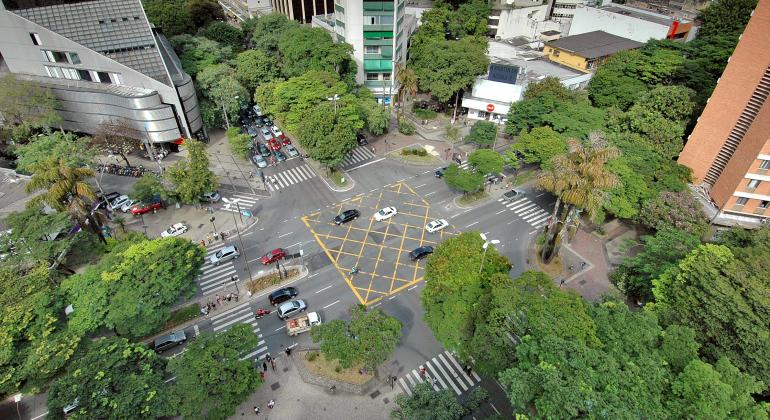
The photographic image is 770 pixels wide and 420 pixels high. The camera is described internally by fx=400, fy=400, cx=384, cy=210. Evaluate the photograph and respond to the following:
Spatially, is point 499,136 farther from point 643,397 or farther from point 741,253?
point 643,397

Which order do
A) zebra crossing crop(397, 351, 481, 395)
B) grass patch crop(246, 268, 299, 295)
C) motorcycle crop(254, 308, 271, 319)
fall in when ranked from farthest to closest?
grass patch crop(246, 268, 299, 295)
motorcycle crop(254, 308, 271, 319)
zebra crossing crop(397, 351, 481, 395)

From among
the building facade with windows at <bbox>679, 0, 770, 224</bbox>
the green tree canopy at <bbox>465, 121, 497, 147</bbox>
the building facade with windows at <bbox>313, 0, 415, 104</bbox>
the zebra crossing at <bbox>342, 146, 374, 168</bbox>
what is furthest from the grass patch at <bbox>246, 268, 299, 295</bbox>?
the building facade with windows at <bbox>679, 0, 770, 224</bbox>

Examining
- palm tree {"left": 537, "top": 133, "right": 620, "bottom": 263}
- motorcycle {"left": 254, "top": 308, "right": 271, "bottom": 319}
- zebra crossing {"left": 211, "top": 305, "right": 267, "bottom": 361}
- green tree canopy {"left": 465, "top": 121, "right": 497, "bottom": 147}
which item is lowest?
zebra crossing {"left": 211, "top": 305, "right": 267, "bottom": 361}

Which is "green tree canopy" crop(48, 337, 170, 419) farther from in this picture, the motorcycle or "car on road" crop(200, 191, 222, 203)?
"car on road" crop(200, 191, 222, 203)

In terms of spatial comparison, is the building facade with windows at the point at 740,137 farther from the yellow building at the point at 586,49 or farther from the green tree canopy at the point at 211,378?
the green tree canopy at the point at 211,378

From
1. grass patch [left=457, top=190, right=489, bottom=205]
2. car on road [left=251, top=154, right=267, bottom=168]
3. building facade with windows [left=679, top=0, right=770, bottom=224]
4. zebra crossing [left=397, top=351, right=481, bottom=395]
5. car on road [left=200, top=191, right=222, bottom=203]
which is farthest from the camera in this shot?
car on road [left=251, top=154, right=267, bottom=168]

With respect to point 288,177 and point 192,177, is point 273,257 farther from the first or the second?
point 288,177

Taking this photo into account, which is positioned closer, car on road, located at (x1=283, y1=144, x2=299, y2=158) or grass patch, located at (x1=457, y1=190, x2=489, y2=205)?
grass patch, located at (x1=457, y1=190, x2=489, y2=205)
